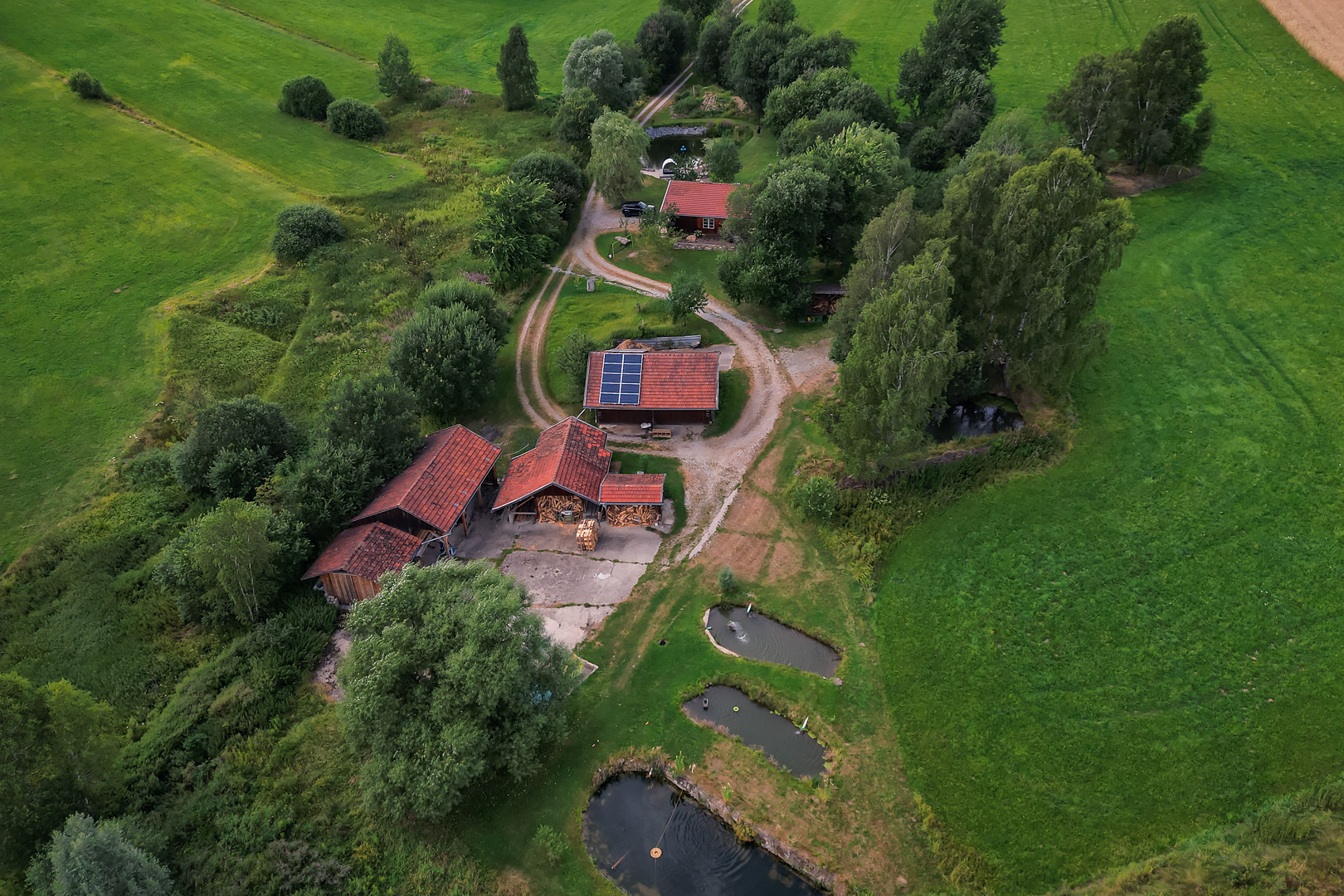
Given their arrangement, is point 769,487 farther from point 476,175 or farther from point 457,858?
point 476,175

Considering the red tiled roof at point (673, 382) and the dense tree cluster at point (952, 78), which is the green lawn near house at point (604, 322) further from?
the dense tree cluster at point (952, 78)

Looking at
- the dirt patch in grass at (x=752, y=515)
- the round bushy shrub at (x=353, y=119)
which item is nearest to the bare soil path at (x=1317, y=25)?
the dirt patch in grass at (x=752, y=515)

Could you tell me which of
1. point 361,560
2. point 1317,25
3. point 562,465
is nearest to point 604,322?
point 562,465

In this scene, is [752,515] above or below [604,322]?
below

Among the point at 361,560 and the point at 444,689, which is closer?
the point at 444,689

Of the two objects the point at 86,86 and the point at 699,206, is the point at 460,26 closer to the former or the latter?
the point at 86,86

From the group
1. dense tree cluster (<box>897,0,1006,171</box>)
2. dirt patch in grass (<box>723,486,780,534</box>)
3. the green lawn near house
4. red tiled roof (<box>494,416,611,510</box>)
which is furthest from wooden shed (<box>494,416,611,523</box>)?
dense tree cluster (<box>897,0,1006,171</box>)

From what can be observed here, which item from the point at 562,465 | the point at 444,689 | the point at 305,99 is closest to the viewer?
the point at 444,689
